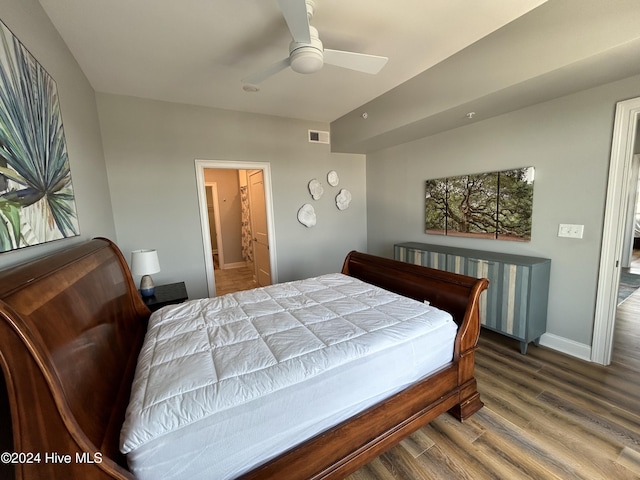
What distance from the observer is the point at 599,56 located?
1662 millimetres

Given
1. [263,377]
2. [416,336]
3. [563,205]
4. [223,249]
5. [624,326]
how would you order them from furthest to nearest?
1. [223,249]
2. [624,326]
3. [563,205]
4. [416,336]
5. [263,377]

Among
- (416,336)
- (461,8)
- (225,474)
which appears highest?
(461,8)

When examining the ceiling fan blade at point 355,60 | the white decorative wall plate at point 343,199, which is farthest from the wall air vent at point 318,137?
the ceiling fan blade at point 355,60

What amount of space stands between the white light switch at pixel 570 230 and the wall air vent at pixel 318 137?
3.07 meters

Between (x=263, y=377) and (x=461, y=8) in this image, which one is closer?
(x=263, y=377)

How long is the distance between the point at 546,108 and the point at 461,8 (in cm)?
135

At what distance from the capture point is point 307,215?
13.3ft

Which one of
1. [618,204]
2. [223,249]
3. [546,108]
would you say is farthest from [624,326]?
[223,249]

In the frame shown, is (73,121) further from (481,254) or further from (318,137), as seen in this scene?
(481,254)

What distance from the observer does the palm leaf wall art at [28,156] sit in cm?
106

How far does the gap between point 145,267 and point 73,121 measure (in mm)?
1235

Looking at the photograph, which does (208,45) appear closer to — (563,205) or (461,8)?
(461,8)

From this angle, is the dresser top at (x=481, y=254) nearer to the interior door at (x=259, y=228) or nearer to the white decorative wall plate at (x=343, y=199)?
the white decorative wall plate at (x=343, y=199)

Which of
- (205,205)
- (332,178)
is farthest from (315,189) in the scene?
(205,205)
